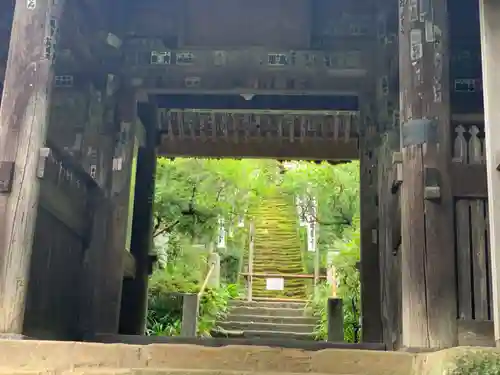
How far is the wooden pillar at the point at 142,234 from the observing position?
6.65 m

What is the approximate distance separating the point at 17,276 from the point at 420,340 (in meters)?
2.52

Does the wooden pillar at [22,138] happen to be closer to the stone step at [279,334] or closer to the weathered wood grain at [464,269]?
the weathered wood grain at [464,269]

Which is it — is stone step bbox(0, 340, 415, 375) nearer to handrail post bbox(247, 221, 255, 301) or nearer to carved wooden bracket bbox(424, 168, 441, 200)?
carved wooden bracket bbox(424, 168, 441, 200)

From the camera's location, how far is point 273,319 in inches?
543

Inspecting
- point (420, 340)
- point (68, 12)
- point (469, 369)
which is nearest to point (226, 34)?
point (68, 12)

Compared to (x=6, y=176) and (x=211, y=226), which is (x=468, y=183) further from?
(x=211, y=226)

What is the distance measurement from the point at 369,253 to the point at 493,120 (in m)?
2.66

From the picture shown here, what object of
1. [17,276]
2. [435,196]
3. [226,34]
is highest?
[226,34]

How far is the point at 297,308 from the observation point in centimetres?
1488

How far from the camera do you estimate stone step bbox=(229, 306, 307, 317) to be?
14.2 metres

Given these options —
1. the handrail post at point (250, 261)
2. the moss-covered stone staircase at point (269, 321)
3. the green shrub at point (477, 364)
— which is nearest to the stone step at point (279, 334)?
the moss-covered stone staircase at point (269, 321)

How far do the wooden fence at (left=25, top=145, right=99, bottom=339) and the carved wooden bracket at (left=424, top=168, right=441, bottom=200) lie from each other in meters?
2.44

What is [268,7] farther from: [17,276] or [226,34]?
[17,276]

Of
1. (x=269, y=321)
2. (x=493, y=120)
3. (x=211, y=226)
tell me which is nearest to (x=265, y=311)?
(x=269, y=321)
